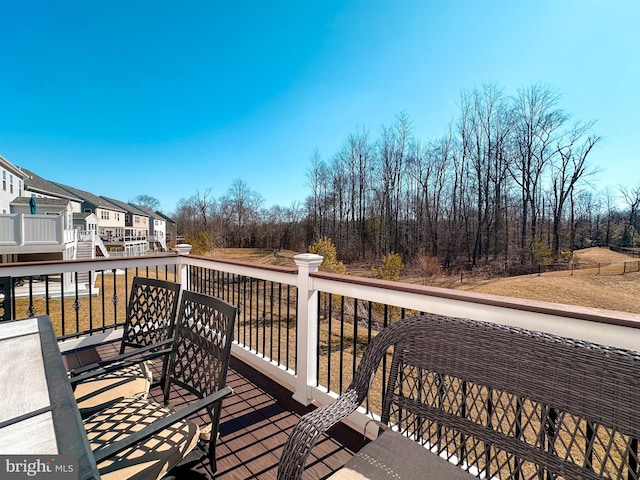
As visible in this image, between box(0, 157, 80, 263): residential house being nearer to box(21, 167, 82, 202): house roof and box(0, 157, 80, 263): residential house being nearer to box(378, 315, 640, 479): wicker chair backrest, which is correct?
box(21, 167, 82, 202): house roof

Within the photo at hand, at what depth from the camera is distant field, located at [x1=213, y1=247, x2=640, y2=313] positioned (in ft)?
38.8

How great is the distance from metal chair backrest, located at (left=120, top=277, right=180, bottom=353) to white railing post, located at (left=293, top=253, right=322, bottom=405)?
922 millimetres

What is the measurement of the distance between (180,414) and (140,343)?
1.23 meters

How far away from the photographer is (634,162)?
1278 cm

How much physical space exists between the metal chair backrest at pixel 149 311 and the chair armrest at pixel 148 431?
0.90 m

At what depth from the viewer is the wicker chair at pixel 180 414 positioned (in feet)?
3.39

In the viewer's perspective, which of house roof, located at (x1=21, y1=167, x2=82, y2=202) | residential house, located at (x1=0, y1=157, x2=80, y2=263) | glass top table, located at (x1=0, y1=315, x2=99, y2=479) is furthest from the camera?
house roof, located at (x1=21, y1=167, x2=82, y2=202)

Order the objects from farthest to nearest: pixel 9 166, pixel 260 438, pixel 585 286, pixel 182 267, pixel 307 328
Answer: pixel 9 166 < pixel 585 286 < pixel 182 267 < pixel 307 328 < pixel 260 438

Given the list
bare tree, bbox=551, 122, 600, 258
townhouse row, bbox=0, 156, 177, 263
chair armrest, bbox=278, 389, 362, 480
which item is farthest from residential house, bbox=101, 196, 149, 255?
bare tree, bbox=551, 122, 600, 258

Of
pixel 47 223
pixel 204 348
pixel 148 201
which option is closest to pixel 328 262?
→ pixel 204 348

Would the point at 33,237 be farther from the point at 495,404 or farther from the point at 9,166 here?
the point at 495,404

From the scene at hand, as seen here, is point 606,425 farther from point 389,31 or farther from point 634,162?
point 634,162

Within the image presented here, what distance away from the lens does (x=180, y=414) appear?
3.30 ft

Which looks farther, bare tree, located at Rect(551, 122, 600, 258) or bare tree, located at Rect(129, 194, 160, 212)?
bare tree, located at Rect(129, 194, 160, 212)
